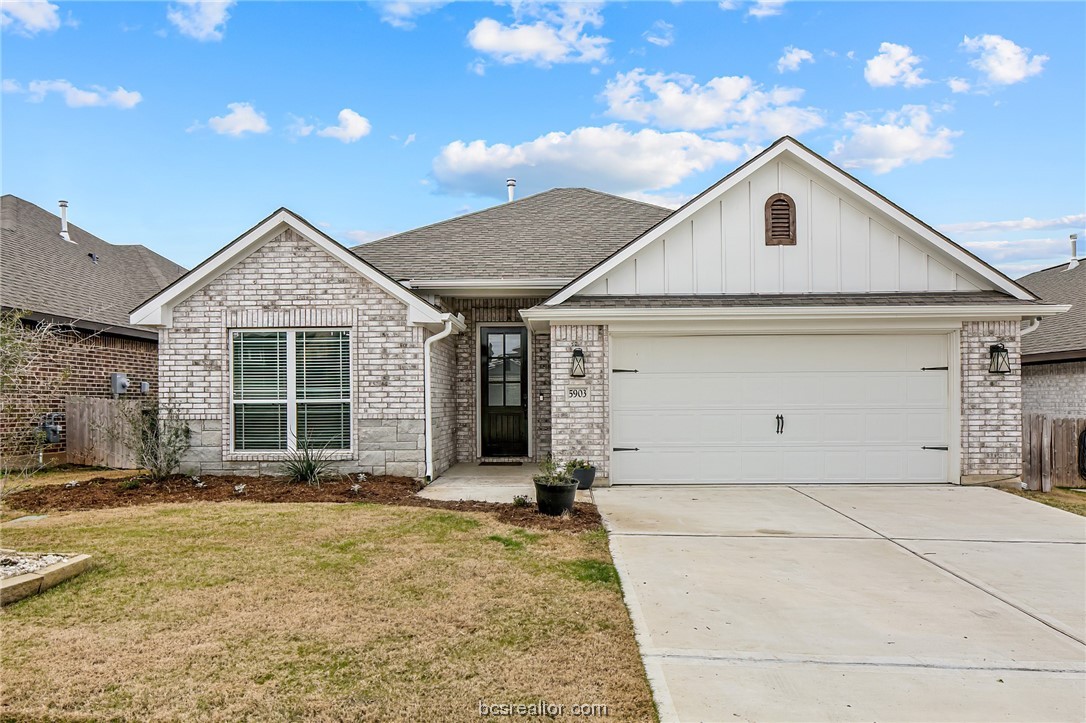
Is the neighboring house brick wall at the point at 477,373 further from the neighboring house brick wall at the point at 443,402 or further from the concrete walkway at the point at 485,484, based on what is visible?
the concrete walkway at the point at 485,484

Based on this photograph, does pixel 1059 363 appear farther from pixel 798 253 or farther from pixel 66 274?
pixel 66 274

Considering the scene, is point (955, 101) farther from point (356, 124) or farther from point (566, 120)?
point (356, 124)

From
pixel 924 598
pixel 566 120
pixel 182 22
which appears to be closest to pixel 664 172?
pixel 566 120

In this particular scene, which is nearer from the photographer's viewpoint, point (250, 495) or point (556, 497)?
point (556, 497)

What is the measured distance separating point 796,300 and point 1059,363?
325 inches

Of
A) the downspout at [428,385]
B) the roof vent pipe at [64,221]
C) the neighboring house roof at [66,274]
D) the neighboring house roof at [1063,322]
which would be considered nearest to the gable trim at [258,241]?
the downspout at [428,385]

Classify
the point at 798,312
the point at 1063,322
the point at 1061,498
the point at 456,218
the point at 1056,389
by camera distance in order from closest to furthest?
the point at 1061,498 → the point at 798,312 → the point at 1056,389 → the point at 456,218 → the point at 1063,322

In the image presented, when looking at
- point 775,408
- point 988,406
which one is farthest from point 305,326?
point 988,406

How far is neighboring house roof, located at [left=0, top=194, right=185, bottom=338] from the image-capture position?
1250 cm

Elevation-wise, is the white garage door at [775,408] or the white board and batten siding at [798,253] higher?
the white board and batten siding at [798,253]

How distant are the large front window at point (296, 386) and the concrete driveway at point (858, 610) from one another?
493 centimetres

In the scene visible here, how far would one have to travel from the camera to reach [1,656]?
3607mm

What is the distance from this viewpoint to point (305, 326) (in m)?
9.61

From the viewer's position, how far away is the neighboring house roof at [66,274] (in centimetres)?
1250
